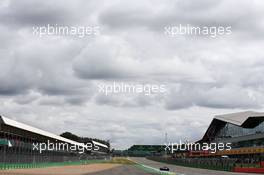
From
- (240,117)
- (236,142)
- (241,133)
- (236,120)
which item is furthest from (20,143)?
(240,117)

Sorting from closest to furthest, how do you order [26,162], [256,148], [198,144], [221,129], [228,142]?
1. [26,162]
2. [256,148]
3. [228,142]
4. [221,129]
5. [198,144]

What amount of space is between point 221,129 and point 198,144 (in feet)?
135

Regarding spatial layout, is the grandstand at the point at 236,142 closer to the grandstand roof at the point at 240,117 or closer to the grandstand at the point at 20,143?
the grandstand roof at the point at 240,117

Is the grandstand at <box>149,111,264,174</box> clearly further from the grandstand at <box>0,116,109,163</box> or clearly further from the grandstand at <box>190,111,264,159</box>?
the grandstand at <box>0,116,109,163</box>

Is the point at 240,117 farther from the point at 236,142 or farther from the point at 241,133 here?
the point at 236,142

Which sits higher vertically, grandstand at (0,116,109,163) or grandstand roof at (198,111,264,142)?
grandstand roof at (198,111,264,142)

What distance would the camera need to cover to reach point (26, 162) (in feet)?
230

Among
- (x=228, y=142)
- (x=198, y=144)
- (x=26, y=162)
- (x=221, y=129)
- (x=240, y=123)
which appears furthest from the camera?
(x=198, y=144)

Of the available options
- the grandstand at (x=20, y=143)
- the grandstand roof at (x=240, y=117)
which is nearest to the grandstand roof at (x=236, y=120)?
the grandstand roof at (x=240, y=117)

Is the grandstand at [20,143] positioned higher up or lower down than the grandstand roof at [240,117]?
lower down

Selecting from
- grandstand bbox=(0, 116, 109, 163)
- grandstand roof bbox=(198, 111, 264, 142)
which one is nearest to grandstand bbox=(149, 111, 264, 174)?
grandstand roof bbox=(198, 111, 264, 142)

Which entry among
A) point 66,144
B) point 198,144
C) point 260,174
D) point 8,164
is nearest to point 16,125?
point 8,164

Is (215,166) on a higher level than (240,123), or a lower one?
lower

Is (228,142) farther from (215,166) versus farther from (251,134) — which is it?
(215,166)
